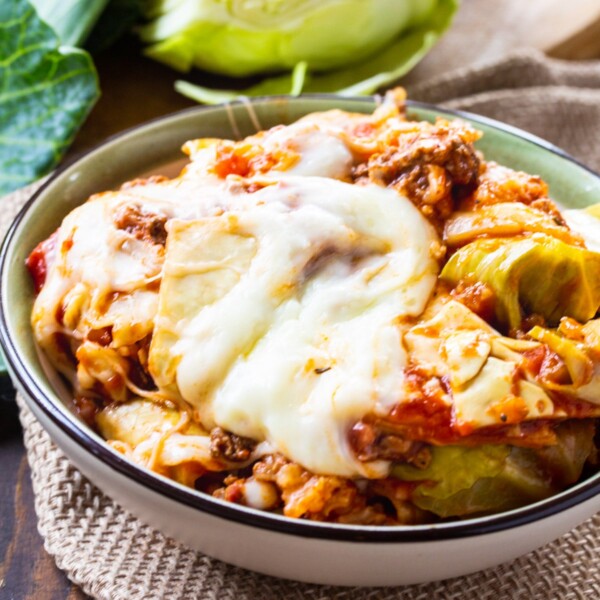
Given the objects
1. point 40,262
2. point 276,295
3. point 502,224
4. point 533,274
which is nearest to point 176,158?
point 40,262

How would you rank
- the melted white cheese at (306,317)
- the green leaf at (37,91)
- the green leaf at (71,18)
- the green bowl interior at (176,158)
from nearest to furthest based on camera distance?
the melted white cheese at (306,317), the green bowl interior at (176,158), the green leaf at (37,91), the green leaf at (71,18)

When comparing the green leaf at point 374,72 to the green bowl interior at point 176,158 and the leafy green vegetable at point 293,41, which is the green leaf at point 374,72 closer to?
the leafy green vegetable at point 293,41

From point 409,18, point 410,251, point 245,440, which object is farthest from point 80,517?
point 409,18

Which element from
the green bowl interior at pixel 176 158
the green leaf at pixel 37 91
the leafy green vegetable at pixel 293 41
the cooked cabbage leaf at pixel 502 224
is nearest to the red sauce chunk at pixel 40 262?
the green bowl interior at pixel 176 158

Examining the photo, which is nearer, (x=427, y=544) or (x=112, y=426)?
(x=427, y=544)

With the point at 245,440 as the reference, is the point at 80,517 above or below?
below

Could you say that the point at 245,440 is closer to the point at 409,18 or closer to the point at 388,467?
the point at 388,467
